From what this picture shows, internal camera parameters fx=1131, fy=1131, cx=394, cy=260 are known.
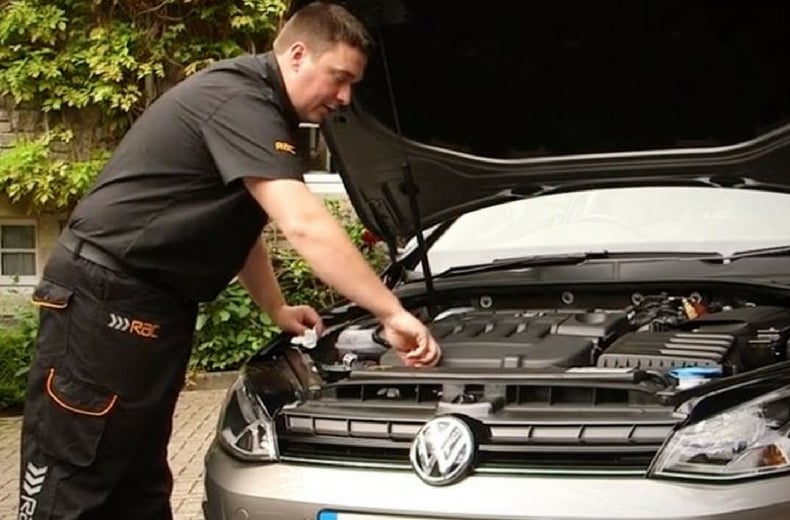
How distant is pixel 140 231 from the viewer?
3322 mm

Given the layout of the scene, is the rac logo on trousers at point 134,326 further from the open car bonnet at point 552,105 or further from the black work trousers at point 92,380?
the open car bonnet at point 552,105

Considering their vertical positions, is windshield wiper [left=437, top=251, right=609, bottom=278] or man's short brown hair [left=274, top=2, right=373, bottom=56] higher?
man's short brown hair [left=274, top=2, right=373, bottom=56]

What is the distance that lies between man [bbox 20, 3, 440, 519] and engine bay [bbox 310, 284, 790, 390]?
0.26 metres

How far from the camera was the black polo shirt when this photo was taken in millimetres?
3254

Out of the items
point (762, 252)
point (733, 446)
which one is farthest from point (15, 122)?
point (733, 446)

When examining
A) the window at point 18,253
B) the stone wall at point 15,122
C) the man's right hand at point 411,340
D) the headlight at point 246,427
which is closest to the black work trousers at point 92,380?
the headlight at point 246,427

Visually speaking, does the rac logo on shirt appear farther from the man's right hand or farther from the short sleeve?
the man's right hand

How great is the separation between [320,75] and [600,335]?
1.15 m

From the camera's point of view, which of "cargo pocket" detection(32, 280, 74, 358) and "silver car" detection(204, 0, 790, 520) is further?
"cargo pocket" detection(32, 280, 74, 358)

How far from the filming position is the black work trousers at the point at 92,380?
332cm

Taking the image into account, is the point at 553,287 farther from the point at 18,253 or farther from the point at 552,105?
the point at 18,253

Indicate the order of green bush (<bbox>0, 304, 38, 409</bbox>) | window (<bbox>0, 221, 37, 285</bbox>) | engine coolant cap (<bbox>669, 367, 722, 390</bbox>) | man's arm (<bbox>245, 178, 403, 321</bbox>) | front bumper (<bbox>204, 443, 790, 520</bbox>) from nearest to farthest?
front bumper (<bbox>204, 443, 790, 520</bbox>) < engine coolant cap (<bbox>669, 367, 722, 390</bbox>) < man's arm (<bbox>245, 178, 403, 321</bbox>) < green bush (<bbox>0, 304, 38, 409</bbox>) < window (<bbox>0, 221, 37, 285</bbox>)

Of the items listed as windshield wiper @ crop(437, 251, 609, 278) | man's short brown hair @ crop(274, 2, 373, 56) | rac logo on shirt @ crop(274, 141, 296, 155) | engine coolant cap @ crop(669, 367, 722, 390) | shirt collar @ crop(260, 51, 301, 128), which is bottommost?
engine coolant cap @ crop(669, 367, 722, 390)

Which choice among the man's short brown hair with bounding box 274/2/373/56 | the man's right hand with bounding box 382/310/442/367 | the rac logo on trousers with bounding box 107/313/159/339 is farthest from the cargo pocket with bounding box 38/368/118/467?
the man's short brown hair with bounding box 274/2/373/56
